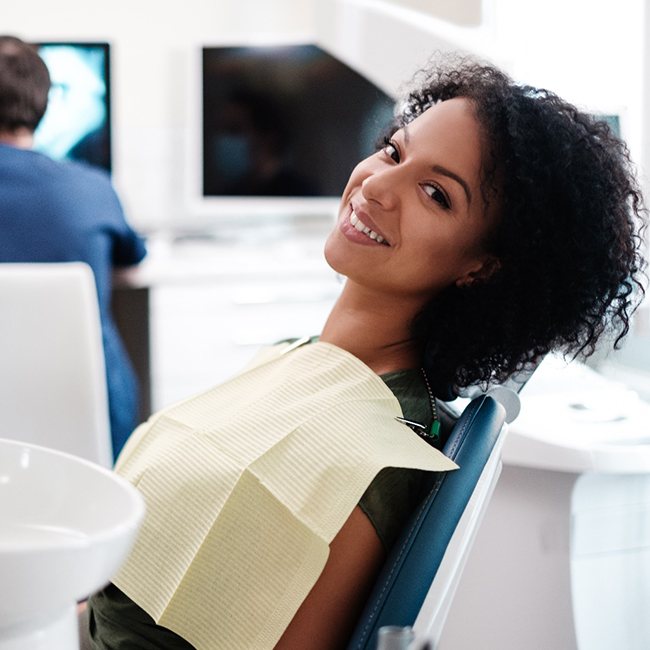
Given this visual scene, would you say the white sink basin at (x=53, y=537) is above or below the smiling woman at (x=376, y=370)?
above

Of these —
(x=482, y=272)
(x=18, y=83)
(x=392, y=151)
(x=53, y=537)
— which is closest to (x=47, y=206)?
(x=18, y=83)

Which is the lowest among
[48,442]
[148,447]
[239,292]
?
[239,292]

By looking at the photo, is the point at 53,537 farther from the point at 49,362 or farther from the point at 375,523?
the point at 49,362

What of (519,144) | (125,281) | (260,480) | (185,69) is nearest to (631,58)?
(519,144)

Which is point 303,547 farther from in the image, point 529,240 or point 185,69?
point 185,69

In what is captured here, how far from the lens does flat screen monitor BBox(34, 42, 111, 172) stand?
3.04 metres

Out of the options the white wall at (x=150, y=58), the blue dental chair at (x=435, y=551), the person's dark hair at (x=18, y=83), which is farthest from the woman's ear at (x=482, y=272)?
the white wall at (x=150, y=58)

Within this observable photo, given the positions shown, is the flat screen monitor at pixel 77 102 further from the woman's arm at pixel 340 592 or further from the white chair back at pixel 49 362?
the woman's arm at pixel 340 592

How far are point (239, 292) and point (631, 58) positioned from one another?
1673 mm

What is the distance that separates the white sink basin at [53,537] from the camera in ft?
1.47

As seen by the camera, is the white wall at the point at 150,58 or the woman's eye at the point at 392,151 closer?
the woman's eye at the point at 392,151

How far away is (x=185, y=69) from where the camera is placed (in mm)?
3426

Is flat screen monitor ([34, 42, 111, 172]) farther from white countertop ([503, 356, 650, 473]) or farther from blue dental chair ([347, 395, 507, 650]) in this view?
blue dental chair ([347, 395, 507, 650])

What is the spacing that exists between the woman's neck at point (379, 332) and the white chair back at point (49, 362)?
70cm
